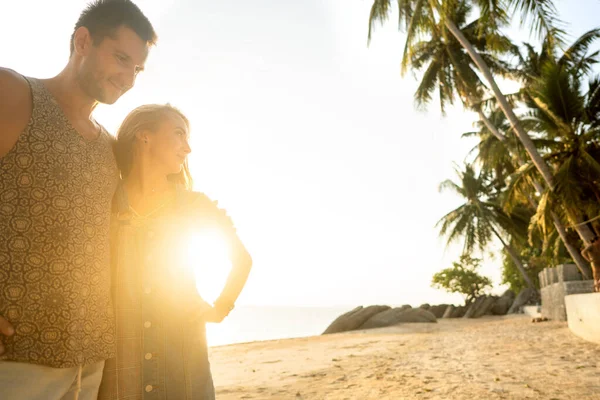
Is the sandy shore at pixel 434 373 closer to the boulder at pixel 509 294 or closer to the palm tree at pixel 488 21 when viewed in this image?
the palm tree at pixel 488 21

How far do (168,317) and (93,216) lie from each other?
445mm

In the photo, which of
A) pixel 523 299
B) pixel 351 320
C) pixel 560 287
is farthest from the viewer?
pixel 523 299

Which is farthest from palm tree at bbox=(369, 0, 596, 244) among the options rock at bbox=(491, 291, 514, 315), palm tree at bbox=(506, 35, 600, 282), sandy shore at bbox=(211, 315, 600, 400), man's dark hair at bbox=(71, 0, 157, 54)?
rock at bbox=(491, 291, 514, 315)

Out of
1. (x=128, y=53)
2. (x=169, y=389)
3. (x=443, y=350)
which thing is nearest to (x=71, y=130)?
(x=128, y=53)

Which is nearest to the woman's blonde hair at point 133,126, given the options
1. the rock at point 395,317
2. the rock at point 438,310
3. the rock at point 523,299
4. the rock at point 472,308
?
the rock at point 395,317

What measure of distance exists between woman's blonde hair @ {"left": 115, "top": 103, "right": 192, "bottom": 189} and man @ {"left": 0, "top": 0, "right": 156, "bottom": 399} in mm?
99

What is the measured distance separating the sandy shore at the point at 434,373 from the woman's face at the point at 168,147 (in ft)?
13.2

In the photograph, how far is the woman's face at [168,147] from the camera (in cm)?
170

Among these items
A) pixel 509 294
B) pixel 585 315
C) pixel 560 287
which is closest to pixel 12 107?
pixel 585 315

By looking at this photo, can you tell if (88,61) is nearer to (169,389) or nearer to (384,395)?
(169,389)

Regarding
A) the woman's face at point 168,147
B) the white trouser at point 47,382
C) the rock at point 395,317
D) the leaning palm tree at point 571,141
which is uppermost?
the leaning palm tree at point 571,141

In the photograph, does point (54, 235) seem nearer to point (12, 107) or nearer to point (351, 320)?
point (12, 107)

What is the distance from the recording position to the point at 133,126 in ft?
5.66

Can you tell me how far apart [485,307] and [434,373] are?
1000 inches
